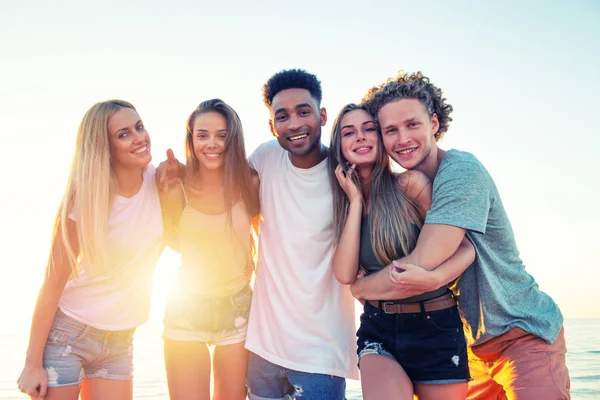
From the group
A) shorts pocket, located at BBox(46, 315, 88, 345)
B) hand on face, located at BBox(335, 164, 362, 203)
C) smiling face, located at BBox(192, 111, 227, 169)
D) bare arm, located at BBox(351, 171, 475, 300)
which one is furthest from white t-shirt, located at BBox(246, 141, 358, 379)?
shorts pocket, located at BBox(46, 315, 88, 345)

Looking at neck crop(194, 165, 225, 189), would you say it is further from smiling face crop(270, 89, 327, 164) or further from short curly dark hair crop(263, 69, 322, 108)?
short curly dark hair crop(263, 69, 322, 108)

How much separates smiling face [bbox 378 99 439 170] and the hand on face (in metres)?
0.36

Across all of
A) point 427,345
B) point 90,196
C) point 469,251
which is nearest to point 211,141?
point 90,196

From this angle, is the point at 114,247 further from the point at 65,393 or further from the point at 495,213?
the point at 495,213

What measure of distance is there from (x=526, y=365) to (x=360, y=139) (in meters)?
2.12

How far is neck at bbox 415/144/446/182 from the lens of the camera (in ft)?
13.5

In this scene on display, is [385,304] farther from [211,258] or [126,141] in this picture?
[126,141]

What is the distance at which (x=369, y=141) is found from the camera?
167 inches

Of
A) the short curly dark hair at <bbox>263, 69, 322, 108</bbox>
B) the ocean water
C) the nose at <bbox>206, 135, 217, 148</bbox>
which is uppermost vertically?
the short curly dark hair at <bbox>263, 69, 322, 108</bbox>

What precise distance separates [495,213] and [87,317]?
3257 mm

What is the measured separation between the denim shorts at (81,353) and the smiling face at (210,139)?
1599 mm

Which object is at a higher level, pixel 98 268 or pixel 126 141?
pixel 126 141

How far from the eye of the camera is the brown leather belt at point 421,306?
363 centimetres

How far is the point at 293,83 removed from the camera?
5.02m
